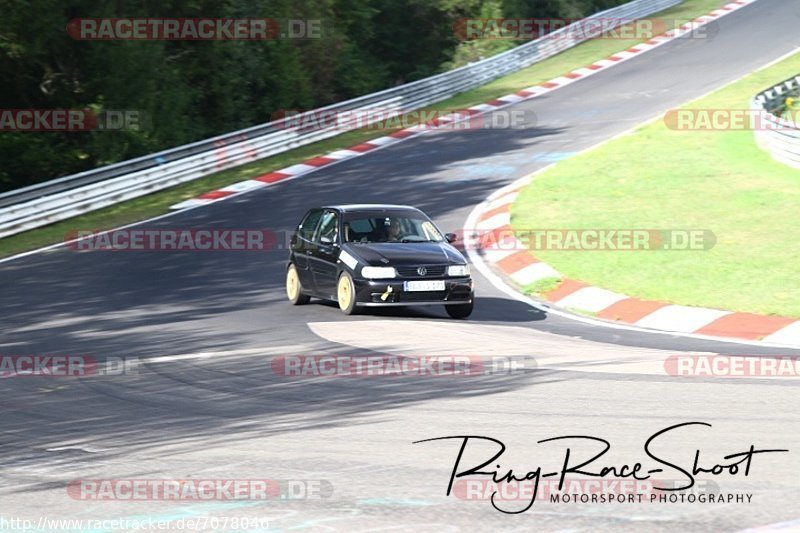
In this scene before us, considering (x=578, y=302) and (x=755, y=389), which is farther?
(x=578, y=302)

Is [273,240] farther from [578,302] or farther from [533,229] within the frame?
[578,302]

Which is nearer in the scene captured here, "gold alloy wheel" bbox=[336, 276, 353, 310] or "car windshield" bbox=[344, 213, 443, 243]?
"gold alloy wheel" bbox=[336, 276, 353, 310]

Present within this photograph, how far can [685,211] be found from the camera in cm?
1994

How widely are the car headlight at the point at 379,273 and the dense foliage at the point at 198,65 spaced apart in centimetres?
1655

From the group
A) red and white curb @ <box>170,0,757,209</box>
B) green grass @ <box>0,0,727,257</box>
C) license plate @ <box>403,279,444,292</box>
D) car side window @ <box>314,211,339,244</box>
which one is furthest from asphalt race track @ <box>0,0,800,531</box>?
red and white curb @ <box>170,0,757,209</box>

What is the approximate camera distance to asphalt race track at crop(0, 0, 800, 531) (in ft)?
21.0

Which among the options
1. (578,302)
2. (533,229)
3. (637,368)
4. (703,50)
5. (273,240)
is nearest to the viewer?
(637,368)

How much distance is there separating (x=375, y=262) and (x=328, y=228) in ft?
5.77

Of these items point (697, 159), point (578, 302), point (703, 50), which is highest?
point (703, 50)

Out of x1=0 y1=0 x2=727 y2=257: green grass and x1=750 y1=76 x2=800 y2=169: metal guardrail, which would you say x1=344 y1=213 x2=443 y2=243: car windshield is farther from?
x1=750 y1=76 x2=800 y2=169: metal guardrail

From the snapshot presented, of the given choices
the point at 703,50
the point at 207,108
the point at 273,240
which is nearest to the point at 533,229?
the point at 273,240

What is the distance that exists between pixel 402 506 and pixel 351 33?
37.2 metres

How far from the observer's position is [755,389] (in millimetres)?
9430

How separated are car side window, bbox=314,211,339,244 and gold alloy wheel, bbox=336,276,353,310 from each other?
88cm
